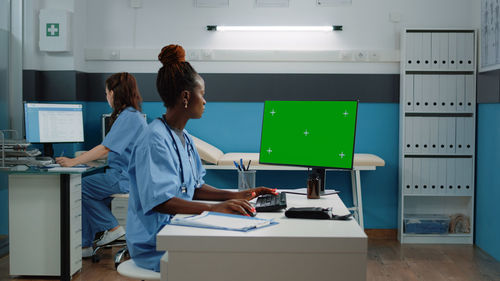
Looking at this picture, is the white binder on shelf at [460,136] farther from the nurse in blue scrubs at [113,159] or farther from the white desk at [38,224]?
the white desk at [38,224]

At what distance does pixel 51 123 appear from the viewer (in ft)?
12.6

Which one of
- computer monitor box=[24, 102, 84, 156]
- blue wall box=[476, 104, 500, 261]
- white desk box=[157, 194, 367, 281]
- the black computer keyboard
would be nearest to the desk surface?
white desk box=[157, 194, 367, 281]

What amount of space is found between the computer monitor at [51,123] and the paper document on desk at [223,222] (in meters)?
2.32

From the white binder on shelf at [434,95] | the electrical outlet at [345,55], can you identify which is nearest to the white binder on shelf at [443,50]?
the white binder on shelf at [434,95]

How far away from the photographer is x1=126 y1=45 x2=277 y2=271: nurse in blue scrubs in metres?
1.88

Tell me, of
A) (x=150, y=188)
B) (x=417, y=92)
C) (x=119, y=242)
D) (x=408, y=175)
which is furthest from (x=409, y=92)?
→ (x=150, y=188)

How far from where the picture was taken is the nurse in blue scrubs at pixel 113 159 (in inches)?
142

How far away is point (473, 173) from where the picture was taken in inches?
170

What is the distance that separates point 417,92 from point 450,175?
0.72 m

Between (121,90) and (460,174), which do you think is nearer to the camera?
(121,90)

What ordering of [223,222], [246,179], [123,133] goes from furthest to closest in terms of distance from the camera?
[123,133] < [246,179] < [223,222]

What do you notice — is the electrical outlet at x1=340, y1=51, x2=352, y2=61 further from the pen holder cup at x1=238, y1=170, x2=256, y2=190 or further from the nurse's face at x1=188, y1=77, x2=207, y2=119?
the nurse's face at x1=188, y1=77, x2=207, y2=119

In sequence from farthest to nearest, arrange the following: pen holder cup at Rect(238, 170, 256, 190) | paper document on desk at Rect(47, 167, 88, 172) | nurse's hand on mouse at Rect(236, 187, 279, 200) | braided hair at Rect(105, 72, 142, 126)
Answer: braided hair at Rect(105, 72, 142, 126) < paper document on desk at Rect(47, 167, 88, 172) < pen holder cup at Rect(238, 170, 256, 190) < nurse's hand on mouse at Rect(236, 187, 279, 200)

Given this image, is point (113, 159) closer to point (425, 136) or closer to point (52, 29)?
point (52, 29)
